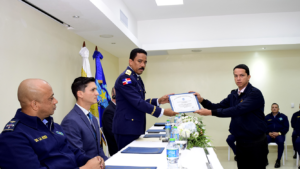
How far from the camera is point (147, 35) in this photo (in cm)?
625

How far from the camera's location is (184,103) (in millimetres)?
3025

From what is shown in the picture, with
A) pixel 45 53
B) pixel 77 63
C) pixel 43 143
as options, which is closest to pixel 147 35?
pixel 77 63

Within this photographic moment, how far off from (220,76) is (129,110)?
4.48m

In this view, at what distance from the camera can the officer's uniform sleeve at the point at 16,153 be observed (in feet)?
4.25

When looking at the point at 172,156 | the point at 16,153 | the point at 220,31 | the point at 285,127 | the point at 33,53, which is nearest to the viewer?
the point at 16,153

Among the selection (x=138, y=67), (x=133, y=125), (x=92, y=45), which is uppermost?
(x=92, y=45)

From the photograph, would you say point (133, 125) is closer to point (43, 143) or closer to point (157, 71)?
point (43, 143)

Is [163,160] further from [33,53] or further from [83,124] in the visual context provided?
[33,53]

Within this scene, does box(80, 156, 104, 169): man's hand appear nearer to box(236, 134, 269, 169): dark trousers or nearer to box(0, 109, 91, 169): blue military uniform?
box(0, 109, 91, 169): blue military uniform

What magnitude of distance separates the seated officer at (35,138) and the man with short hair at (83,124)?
201mm

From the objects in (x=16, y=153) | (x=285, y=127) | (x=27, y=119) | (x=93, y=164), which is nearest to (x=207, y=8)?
(x=285, y=127)

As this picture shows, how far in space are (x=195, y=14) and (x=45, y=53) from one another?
12.4 feet

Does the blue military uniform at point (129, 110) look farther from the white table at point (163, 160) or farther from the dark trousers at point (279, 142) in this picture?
the dark trousers at point (279, 142)

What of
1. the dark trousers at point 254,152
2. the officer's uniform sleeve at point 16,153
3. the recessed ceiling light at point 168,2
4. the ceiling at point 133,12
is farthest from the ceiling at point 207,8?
the officer's uniform sleeve at point 16,153
